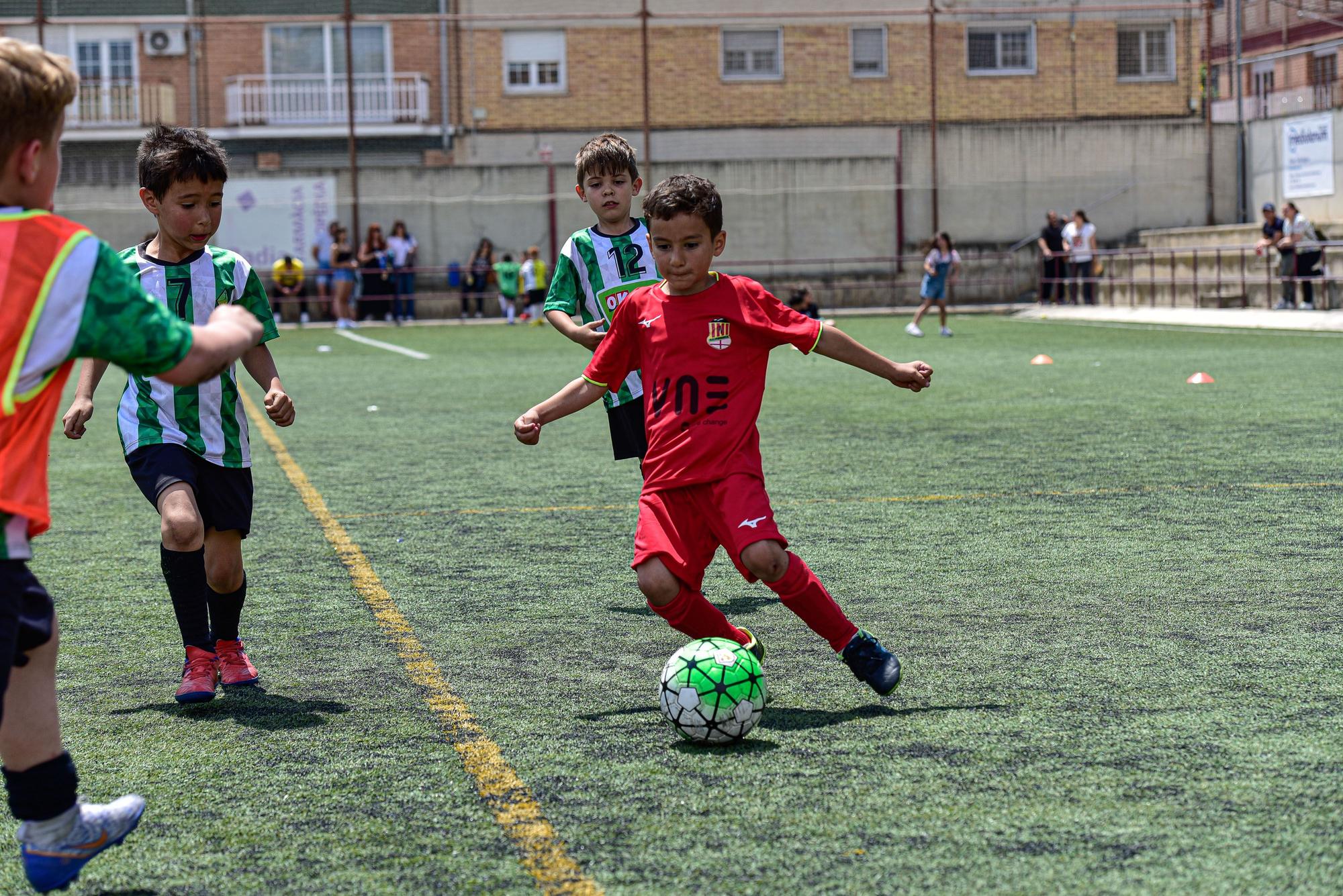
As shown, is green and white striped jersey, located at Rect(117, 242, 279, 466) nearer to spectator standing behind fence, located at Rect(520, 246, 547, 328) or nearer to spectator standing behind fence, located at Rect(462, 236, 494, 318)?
spectator standing behind fence, located at Rect(520, 246, 547, 328)

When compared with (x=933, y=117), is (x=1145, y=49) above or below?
above

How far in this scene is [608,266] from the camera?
21.9 feet

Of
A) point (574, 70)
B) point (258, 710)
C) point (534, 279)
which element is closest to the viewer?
point (258, 710)

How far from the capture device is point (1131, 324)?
2712 cm

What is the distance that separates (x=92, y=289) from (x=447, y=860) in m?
1.37

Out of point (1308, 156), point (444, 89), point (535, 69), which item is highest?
point (535, 69)

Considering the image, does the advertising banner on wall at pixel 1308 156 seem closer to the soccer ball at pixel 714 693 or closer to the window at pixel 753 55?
the window at pixel 753 55

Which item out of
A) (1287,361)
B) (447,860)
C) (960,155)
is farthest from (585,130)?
(447,860)

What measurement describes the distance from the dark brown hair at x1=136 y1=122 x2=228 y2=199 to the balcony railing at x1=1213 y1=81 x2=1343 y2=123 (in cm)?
2943

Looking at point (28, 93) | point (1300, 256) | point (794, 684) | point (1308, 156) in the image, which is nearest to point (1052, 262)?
point (1308, 156)

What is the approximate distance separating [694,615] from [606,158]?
90.0 inches

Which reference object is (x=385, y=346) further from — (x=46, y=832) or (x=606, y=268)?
(x=46, y=832)

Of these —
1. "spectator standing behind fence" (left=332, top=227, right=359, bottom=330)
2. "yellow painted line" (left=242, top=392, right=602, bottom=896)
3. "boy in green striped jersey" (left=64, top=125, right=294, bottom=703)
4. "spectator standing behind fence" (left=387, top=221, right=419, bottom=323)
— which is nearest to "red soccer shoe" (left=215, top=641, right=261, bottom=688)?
"boy in green striped jersey" (left=64, top=125, right=294, bottom=703)

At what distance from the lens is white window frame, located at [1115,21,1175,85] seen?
1487 inches
